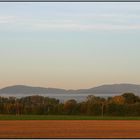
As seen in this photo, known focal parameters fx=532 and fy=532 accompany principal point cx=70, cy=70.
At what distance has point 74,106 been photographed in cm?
1059

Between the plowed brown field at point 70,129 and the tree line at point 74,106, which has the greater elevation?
the tree line at point 74,106

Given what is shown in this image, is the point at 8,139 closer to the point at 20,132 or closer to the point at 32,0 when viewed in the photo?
the point at 20,132

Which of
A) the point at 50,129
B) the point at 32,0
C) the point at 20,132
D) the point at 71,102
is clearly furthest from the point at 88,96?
the point at 32,0

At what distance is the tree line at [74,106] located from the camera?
10180mm

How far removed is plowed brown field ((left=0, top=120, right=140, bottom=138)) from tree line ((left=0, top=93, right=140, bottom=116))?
0.22 metres

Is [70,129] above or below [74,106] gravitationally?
below

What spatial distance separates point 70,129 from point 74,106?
2.72 ft

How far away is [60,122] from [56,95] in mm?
1324

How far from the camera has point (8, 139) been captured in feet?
27.5

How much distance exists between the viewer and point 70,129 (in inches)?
388

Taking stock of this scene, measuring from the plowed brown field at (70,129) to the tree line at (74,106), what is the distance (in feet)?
0.71

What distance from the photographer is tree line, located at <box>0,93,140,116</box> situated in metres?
10.2

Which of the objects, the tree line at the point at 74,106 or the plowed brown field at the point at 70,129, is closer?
the plowed brown field at the point at 70,129

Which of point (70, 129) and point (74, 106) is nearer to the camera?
point (70, 129)
